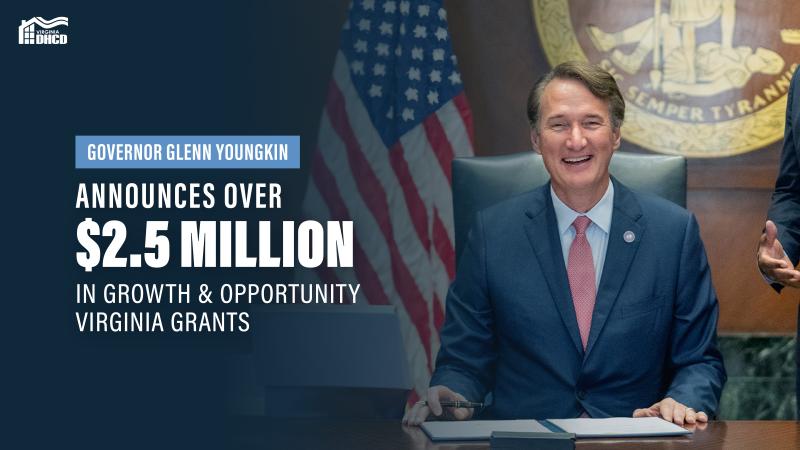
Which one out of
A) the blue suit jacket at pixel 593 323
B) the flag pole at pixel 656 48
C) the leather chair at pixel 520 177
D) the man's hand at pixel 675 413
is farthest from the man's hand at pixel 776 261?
the flag pole at pixel 656 48

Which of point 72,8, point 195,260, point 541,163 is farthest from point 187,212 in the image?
point 541,163

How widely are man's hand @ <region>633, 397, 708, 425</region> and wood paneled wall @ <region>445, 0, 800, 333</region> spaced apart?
7.23 feet

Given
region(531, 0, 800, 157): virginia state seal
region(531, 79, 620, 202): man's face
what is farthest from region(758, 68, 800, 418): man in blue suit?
region(531, 0, 800, 157): virginia state seal

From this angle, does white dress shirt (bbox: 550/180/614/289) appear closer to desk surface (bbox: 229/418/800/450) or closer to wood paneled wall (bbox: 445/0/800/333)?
desk surface (bbox: 229/418/800/450)

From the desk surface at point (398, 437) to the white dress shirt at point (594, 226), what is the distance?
1.79 ft

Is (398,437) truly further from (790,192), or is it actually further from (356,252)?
(356,252)

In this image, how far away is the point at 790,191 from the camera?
9.14 ft

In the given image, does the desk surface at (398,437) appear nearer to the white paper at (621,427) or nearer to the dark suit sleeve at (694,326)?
the white paper at (621,427)

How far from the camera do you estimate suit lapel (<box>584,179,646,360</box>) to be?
7.58 feet

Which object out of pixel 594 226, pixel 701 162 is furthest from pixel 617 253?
pixel 701 162

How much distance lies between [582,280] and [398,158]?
174 centimetres

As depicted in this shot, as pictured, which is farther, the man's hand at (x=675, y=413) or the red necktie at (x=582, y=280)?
the red necktie at (x=582, y=280)

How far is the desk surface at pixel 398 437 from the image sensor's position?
1.75 meters

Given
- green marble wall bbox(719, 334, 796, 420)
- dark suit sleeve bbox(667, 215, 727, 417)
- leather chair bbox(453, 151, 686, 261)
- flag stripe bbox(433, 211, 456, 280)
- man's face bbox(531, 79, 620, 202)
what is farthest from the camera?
green marble wall bbox(719, 334, 796, 420)
